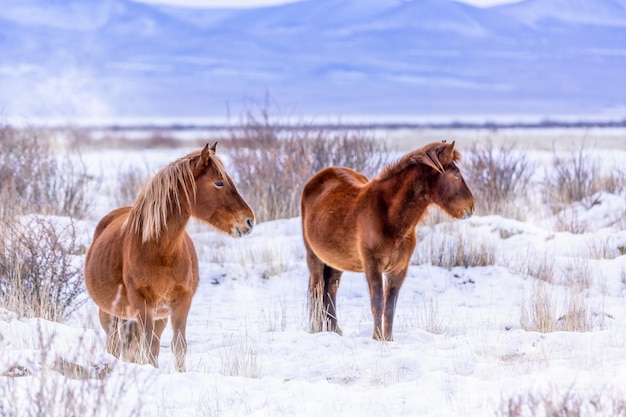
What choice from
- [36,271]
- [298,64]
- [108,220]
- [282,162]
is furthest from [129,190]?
[298,64]

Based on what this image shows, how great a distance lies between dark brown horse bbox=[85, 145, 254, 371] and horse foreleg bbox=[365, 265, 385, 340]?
56.9 inches

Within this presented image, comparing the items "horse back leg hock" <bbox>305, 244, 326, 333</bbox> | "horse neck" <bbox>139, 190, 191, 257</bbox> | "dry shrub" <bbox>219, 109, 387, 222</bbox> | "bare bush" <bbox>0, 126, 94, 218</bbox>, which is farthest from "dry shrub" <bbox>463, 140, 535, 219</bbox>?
"horse neck" <bbox>139, 190, 191, 257</bbox>

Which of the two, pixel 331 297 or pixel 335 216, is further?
pixel 331 297

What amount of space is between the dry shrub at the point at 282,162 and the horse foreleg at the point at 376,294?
19.9ft

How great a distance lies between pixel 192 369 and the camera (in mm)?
5996

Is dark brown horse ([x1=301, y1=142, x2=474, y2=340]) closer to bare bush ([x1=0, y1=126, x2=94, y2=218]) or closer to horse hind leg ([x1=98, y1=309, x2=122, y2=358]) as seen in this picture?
horse hind leg ([x1=98, y1=309, x2=122, y2=358])

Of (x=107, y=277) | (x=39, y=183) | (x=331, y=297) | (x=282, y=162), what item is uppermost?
(x=282, y=162)

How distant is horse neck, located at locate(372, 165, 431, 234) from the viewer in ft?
22.2

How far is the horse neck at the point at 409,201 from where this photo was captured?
6.76m

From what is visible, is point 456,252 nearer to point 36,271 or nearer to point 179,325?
point 36,271

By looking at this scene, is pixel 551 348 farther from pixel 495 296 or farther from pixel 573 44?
pixel 573 44

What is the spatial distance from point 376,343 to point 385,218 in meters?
0.90

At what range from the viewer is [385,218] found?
6809 millimetres

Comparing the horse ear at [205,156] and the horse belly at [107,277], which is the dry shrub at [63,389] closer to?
the horse belly at [107,277]
